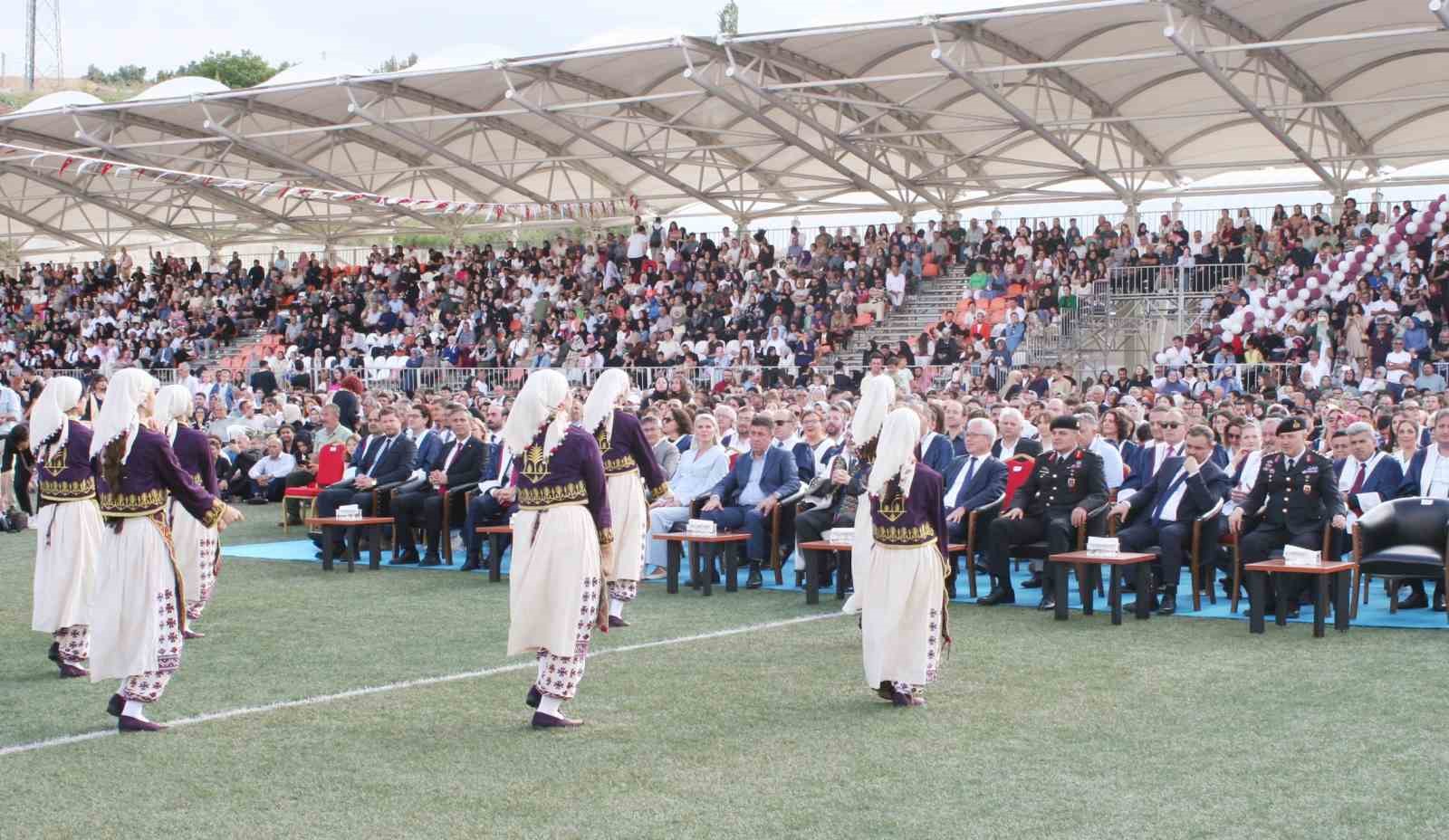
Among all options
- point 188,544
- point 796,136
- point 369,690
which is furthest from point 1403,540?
point 796,136

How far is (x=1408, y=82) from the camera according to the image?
2508 cm

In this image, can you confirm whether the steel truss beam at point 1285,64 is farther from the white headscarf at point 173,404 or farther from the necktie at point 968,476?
the white headscarf at point 173,404

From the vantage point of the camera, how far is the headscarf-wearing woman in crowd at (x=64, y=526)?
895 centimetres

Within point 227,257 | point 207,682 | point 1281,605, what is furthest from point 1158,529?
point 227,257

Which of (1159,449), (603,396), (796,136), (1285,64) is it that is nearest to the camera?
(603,396)

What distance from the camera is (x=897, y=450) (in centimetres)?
790

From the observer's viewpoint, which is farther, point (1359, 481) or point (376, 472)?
point (376, 472)

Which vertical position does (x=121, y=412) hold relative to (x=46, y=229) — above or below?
below

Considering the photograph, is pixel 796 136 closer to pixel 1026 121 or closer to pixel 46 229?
pixel 1026 121

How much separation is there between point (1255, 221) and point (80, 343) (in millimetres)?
25714

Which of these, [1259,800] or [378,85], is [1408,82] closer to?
[378,85]

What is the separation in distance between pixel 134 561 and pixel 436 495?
7.34 m

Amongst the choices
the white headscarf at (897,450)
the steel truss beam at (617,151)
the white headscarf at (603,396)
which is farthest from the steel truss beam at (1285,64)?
the white headscarf at (897,450)

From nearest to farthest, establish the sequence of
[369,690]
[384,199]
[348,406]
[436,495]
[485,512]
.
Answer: [369,690], [485,512], [436,495], [348,406], [384,199]
